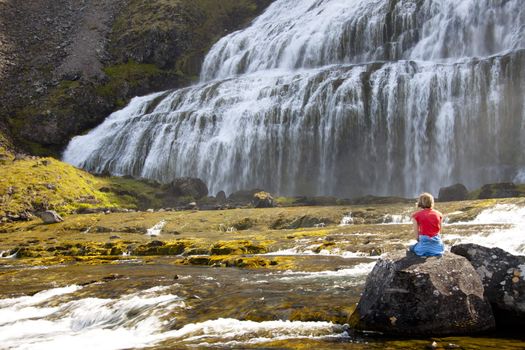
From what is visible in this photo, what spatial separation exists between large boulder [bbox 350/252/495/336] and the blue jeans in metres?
0.18

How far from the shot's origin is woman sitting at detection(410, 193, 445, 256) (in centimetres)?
1096

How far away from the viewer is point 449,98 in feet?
157

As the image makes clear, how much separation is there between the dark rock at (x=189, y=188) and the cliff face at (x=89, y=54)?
3092cm

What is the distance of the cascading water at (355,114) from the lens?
46594 mm

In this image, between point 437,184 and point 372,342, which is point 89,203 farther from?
point 372,342

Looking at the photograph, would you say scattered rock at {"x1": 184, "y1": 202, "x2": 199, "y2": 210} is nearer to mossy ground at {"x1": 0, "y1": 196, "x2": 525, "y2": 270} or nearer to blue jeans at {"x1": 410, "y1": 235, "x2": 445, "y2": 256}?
mossy ground at {"x1": 0, "y1": 196, "x2": 525, "y2": 270}

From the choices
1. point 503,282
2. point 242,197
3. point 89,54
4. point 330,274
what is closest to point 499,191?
point 330,274

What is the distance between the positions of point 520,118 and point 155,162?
40346 millimetres

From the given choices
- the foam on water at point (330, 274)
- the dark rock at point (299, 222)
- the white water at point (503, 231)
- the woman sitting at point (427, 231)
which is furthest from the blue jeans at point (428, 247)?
the dark rock at point (299, 222)

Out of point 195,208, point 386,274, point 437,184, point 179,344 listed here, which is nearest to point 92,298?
point 179,344

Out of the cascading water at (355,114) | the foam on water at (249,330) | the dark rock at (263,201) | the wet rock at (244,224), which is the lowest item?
the foam on water at (249,330)

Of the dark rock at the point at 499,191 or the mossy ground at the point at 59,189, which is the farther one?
the mossy ground at the point at 59,189

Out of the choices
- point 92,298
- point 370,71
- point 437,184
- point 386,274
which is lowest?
point 92,298

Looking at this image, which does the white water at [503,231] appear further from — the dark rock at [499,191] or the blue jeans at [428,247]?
the blue jeans at [428,247]
